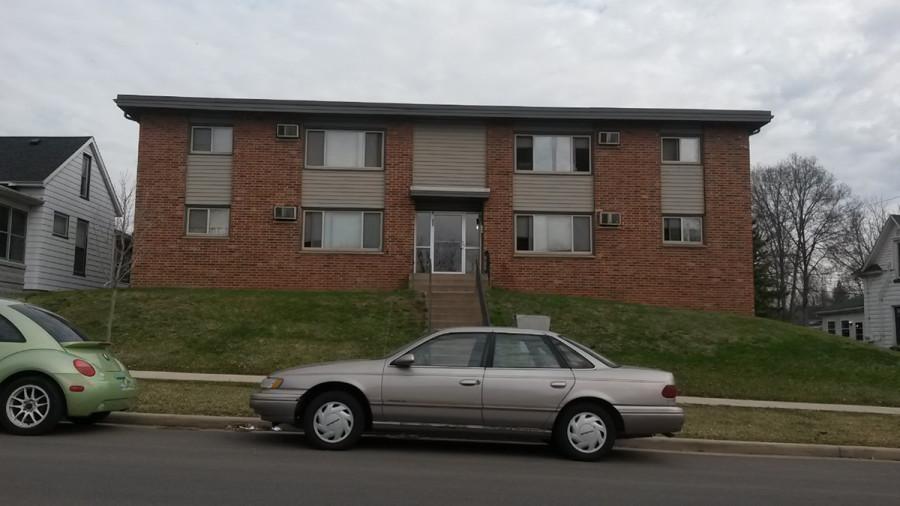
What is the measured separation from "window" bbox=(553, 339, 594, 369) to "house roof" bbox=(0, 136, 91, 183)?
79.6ft

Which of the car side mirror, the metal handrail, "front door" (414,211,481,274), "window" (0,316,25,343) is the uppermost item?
"front door" (414,211,481,274)

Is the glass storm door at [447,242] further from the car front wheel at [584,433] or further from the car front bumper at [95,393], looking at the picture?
the car front wheel at [584,433]

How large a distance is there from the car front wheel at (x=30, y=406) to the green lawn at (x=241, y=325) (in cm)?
628

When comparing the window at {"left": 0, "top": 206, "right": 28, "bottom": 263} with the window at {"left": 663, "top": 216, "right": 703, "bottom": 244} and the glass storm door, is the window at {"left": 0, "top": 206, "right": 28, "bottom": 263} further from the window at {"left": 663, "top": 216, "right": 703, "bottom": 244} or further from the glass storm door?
the window at {"left": 663, "top": 216, "right": 703, "bottom": 244}

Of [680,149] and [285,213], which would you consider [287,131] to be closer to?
[285,213]

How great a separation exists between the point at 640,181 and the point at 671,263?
2.65 metres

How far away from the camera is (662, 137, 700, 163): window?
24297mm

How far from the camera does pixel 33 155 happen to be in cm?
2906

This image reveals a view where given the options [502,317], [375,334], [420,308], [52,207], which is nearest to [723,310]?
[502,317]

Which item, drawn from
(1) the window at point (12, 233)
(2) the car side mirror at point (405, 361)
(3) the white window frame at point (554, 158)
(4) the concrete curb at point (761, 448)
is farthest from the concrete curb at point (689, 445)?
(1) the window at point (12, 233)

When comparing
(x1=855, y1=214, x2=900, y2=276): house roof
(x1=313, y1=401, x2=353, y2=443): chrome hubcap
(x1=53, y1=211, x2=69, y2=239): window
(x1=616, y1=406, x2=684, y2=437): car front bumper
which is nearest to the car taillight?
(x1=313, y1=401, x2=353, y2=443): chrome hubcap

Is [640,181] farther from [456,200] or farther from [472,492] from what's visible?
[472,492]

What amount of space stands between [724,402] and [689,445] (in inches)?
150

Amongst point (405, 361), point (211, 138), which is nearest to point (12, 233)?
point (211, 138)
